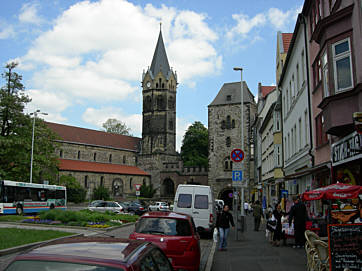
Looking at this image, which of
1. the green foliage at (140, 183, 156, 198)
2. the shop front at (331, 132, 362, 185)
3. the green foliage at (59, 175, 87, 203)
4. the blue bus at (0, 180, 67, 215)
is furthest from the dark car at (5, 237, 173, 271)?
the green foliage at (140, 183, 156, 198)

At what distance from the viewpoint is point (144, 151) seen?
80688 mm

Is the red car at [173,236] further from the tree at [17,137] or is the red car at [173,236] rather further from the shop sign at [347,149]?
the tree at [17,137]

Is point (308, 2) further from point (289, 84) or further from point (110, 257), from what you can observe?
point (110, 257)

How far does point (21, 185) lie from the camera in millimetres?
32812

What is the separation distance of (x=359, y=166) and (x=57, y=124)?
67.5 metres

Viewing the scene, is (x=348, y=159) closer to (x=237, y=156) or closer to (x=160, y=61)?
(x=237, y=156)

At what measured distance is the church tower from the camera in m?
79.8

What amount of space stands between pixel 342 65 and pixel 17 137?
123 feet

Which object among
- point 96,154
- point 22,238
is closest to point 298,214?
point 22,238

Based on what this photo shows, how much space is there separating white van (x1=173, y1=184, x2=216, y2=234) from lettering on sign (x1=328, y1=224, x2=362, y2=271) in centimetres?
1193

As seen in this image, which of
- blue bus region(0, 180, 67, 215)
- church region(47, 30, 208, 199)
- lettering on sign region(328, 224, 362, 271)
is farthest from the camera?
church region(47, 30, 208, 199)

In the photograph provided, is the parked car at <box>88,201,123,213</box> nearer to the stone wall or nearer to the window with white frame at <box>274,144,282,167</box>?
the window with white frame at <box>274,144,282,167</box>

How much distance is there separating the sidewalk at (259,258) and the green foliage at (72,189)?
4247 centimetres

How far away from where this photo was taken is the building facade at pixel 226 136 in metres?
62.6
